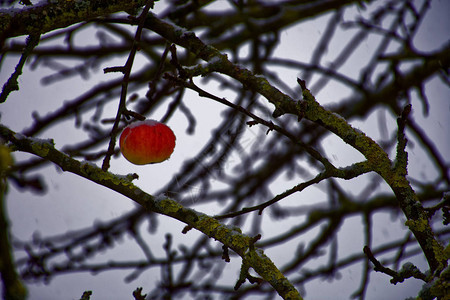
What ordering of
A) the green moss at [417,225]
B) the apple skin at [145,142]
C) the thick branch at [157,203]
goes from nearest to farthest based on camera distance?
the thick branch at [157,203], the green moss at [417,225], the apple skin at [145,142]

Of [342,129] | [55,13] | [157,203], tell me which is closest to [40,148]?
[157,203]

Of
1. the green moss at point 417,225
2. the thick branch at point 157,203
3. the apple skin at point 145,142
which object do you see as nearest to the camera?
the thick branch at point 157,203

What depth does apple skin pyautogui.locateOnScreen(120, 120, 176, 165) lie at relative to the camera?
1548 mm

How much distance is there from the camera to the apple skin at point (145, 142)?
1548mm

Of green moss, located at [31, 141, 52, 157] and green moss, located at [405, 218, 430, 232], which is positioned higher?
green moss, located at [31, 141, 52, 157]

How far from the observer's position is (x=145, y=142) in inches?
61.0

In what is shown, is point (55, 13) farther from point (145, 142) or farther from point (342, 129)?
point (342, 129)

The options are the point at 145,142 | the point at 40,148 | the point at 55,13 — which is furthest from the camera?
the point at 145,142

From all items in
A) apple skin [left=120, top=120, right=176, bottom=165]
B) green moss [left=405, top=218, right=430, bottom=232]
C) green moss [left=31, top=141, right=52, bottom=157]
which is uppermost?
apple skin [left=120, top=120, right=176, bottom=165]

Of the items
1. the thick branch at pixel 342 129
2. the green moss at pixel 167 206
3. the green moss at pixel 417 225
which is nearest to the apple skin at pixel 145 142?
the thick branch at pixel 342 129

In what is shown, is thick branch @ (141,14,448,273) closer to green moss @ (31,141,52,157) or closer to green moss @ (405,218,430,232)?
green moss @ (405,218,430,232)

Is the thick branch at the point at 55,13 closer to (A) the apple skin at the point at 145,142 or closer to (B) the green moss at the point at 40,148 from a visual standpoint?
(B) the green moss at the point at 40,148

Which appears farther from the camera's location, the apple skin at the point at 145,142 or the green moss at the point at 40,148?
the apple skin at the point at 145,142

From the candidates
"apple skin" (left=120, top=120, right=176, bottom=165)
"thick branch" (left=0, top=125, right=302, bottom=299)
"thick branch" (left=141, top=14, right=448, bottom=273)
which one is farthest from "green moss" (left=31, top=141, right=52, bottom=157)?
"thick branch" (left=141, top=14, right=448, bottom=273)
